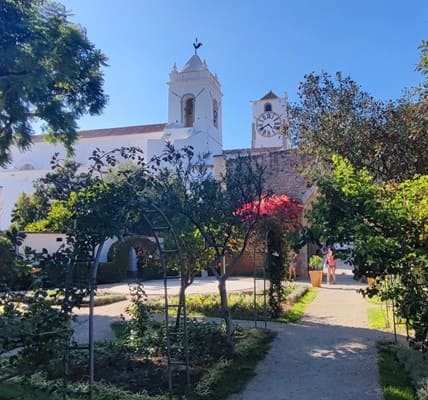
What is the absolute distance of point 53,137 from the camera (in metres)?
12.2

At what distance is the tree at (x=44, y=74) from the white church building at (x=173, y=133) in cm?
2778

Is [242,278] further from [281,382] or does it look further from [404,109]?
[281,382]

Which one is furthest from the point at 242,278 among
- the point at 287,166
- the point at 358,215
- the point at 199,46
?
the point at 199,46

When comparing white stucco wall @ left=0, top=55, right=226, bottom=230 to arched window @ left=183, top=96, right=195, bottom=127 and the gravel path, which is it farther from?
the gravel path

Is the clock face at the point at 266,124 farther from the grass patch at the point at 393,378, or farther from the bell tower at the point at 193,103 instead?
the grass patch at the point at 393,378

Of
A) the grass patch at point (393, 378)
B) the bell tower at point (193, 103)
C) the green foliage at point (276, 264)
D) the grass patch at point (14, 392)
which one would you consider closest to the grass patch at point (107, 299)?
the green foliage at point (276, 264)

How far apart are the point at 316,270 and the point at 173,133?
3118 cm

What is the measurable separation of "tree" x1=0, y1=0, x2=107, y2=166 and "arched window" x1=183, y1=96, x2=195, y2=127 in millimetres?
36382

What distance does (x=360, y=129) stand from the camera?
10781mm

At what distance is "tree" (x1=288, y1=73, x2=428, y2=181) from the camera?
9.84 metres

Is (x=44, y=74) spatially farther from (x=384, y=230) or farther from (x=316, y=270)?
(x=316, y=270)

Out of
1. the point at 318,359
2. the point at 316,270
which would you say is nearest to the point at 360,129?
the point at 318,359

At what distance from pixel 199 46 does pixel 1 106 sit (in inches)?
1615

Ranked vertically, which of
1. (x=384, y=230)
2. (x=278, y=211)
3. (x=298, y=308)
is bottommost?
(x=298, y=308)
